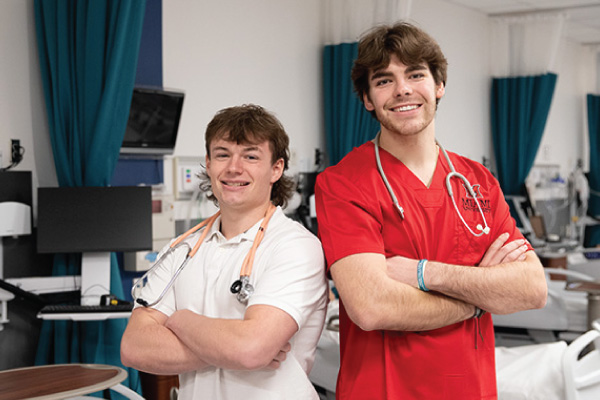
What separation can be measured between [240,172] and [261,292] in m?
0.31

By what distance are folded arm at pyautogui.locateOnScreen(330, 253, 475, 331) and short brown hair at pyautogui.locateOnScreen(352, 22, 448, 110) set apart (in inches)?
19.7

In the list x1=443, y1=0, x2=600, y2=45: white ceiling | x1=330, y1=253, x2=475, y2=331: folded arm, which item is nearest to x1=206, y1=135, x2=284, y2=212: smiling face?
x1=330, y1=253, x2=475, y2=331: folded arm

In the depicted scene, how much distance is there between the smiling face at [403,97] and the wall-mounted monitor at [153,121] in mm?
2231

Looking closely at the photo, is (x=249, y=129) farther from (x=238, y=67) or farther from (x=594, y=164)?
(x=594, y=164)

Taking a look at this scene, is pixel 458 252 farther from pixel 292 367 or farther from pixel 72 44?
pixel 72 44

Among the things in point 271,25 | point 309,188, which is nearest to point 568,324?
point 309,188

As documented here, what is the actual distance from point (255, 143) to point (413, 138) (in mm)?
429

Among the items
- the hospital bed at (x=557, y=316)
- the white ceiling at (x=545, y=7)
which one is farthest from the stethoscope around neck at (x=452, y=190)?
the white ceiling at (x=545, y=7)

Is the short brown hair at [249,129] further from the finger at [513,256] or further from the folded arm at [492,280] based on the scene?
the finger at [513,256]

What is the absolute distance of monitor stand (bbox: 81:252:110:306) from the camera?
120 inches

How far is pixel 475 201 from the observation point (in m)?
1.71

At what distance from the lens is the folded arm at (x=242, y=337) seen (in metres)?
1.41

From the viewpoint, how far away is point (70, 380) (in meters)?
2.28

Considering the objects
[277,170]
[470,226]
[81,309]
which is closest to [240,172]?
[277,170]
